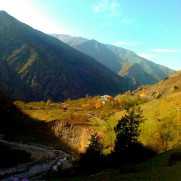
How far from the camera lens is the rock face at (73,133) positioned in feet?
190

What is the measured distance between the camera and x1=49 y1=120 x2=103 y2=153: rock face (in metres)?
58.0

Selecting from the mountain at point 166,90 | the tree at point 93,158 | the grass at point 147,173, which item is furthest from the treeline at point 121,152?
→ the mountain at point 166,90

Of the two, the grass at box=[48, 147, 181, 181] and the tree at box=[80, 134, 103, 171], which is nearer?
the grass at box=[48, 147, 181, 181]

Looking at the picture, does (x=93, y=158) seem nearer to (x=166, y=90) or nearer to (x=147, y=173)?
(x=147, y=173)

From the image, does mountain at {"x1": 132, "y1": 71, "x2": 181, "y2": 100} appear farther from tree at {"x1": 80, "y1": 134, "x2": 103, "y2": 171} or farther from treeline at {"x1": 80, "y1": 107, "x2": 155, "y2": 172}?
tree at {"x1": 80, "y1": 134, "x2": 103, "y2": 171}

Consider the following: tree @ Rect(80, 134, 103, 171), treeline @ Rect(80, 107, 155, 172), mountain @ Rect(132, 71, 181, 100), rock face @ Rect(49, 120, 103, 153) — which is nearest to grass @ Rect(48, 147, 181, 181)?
treeline @ Rect(80, 107, 155, 172)

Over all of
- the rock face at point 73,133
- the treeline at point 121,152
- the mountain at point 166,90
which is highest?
the mountain at point 166,90

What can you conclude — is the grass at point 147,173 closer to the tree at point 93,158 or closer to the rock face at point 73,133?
the tree at point 93,158

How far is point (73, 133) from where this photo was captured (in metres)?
62.1

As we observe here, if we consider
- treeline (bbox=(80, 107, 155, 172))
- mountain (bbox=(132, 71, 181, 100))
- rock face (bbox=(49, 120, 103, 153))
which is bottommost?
rock face (bbox=(49, 120, 103, 153))

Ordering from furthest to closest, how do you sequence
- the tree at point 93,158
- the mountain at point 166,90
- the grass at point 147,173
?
the mountain at point 166,90 < the tree at point 93,158 < the grass at point 147,173

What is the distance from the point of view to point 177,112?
4125 cm

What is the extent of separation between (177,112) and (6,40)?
18694 centimetres

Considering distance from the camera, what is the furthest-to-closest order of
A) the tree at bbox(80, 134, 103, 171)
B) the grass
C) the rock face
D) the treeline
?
the rock face, the tree at bbox(80, 134, 103, 171), the treeline, the grass
